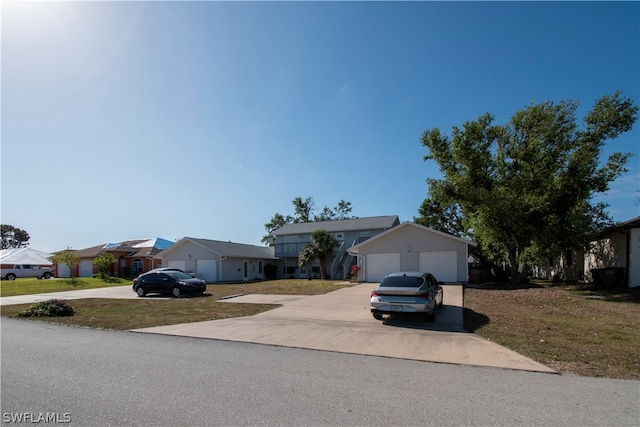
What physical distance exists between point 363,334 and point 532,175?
18279 mm

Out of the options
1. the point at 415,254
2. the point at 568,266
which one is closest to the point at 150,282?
the point at 415,254

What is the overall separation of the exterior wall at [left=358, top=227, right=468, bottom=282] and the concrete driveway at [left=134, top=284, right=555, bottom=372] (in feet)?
40.0

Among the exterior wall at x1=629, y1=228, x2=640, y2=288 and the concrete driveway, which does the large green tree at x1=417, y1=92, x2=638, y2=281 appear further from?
the concrete driveway

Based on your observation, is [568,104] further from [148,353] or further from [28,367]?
[28,367]

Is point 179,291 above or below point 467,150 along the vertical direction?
below

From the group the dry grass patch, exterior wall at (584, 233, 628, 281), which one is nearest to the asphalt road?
the dry grass patch

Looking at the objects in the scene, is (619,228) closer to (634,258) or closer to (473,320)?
(634,258)

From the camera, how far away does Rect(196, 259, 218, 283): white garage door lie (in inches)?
1323

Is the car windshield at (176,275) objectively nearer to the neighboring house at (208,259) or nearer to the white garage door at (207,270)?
the neighboring house at (208,259)

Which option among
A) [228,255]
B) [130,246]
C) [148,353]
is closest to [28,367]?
[148,353]

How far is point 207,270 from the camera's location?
3394 cm

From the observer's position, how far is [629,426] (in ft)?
12.6

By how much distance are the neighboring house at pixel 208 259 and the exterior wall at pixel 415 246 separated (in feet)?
48.6

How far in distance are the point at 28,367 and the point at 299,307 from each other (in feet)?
30.4
